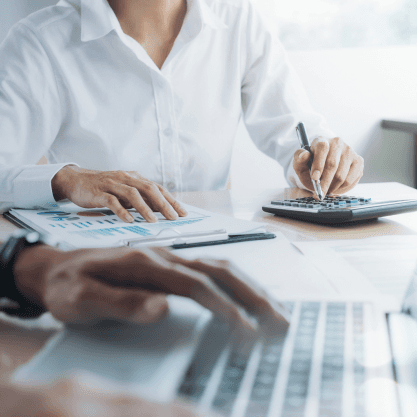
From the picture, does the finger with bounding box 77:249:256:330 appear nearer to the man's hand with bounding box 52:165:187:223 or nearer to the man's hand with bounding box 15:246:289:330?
the man's hand with bounding box 15:246:289:330

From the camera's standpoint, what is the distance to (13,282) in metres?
0.26

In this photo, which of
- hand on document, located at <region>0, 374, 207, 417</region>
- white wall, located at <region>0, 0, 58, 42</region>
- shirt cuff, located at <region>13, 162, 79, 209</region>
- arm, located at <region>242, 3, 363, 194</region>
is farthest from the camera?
white wall, located at <region>0, 0, 58, 42</region>

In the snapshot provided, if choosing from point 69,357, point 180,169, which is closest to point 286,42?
point 180,169

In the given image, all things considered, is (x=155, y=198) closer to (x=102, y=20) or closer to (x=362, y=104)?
(x=102, y=20)

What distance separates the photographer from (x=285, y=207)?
0.64 meters

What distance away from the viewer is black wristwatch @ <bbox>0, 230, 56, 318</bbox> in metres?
0.25

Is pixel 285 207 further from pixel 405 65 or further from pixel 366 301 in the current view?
pixel 405 65

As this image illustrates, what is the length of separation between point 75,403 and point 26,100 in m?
0.96

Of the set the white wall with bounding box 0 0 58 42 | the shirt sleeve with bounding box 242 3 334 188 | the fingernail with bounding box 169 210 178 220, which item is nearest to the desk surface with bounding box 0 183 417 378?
the fingernail with bounding box 169 210 178 220

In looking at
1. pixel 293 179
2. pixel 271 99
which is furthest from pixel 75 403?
A: pixel 271 99

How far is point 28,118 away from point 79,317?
841 mm

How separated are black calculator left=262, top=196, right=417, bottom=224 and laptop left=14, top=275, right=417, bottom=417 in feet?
1.07

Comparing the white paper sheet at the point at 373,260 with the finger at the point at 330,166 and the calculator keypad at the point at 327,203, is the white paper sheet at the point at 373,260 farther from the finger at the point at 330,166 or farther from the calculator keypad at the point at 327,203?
the finger at the point at 330,166

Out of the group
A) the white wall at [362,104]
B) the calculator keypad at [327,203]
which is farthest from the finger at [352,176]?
the white wall at [362,104]
